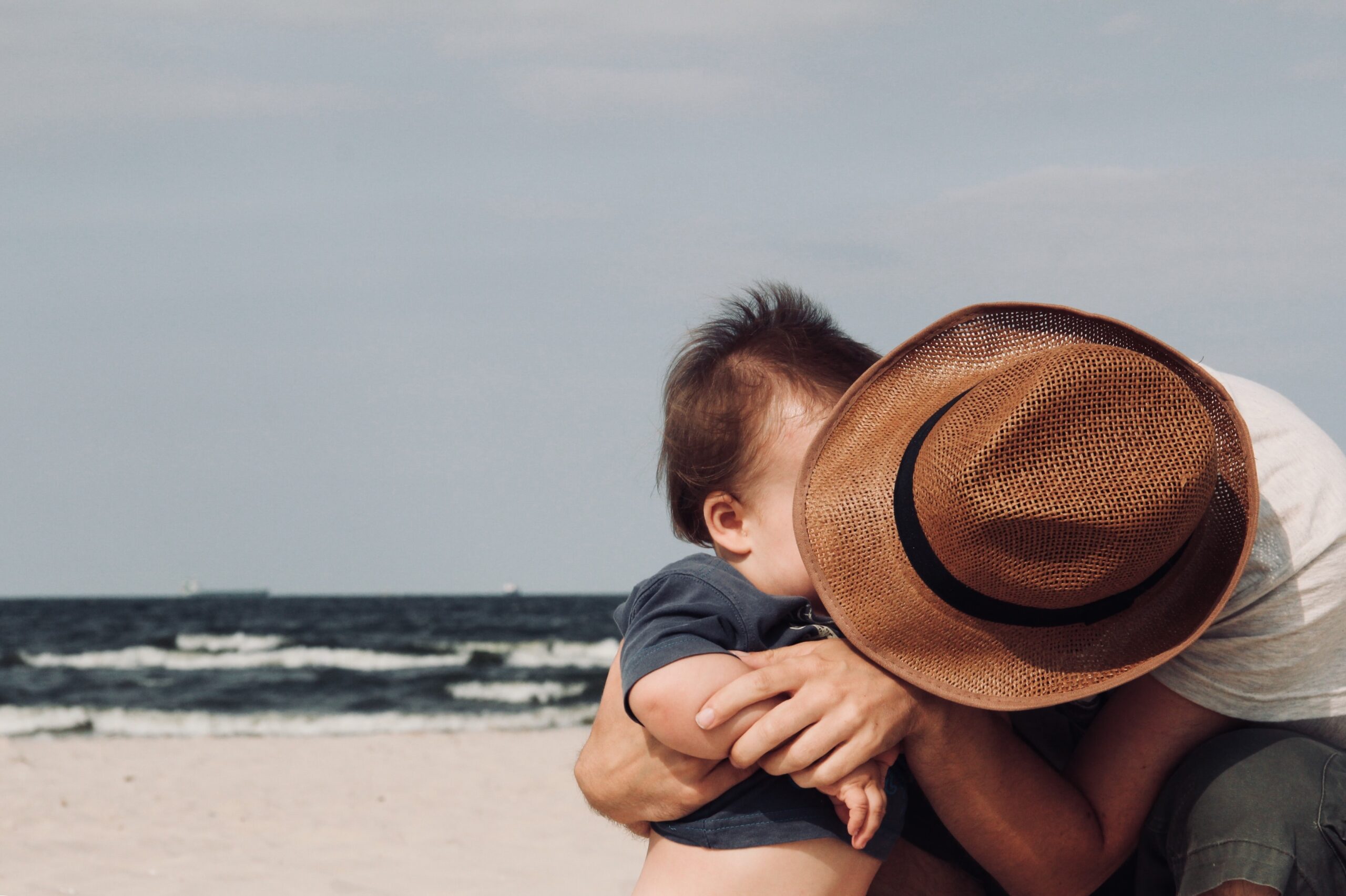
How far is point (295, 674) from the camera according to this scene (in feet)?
66.5

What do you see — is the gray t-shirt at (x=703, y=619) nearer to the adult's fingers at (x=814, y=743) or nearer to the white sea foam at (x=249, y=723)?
the adult's fingers at (x=814, y=743)

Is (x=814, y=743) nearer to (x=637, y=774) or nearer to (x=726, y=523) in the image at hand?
(x=637, y=774)

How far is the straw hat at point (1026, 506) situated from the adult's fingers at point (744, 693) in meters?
0.12

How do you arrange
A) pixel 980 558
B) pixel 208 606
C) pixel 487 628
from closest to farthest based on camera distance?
pixel 980 558
pixel 487 628
pixel 208 606

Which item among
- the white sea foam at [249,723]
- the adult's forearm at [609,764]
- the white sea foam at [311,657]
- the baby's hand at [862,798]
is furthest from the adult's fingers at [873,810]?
the white sea foam at [311,657]

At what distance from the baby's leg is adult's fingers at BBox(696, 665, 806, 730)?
1.08ft

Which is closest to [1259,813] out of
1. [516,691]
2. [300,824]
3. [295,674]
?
[300,824]

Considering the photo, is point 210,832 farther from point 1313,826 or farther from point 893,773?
point 1313,826

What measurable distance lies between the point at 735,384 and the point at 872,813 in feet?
2.83

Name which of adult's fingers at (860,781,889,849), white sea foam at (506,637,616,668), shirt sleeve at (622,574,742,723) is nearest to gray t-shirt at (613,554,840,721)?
shirt sleeve at (622,574,742,723)

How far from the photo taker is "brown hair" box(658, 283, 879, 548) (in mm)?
2174

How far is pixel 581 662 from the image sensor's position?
76.5 feet

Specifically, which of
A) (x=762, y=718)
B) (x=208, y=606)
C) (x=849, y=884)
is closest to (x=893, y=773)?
(x=849, y=884)

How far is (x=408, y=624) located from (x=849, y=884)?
31.0 m
